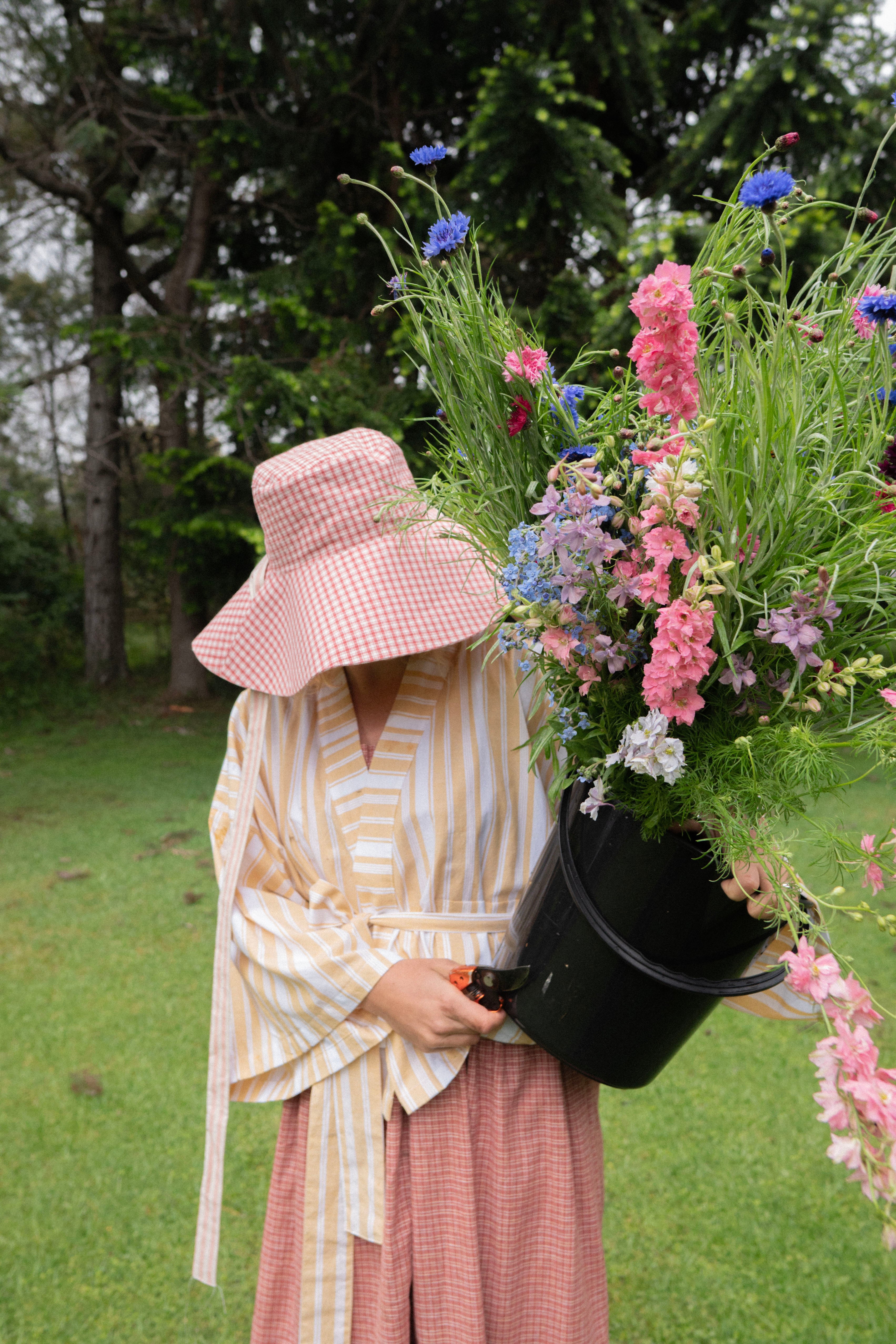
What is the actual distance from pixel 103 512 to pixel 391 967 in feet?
36.0

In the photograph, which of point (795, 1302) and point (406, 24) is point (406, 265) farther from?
point (406, 24)

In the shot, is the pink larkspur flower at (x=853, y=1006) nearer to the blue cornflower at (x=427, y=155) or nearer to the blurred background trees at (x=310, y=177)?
the blue cornflower at (x=427, y=155)

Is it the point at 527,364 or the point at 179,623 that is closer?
the point at 527,364

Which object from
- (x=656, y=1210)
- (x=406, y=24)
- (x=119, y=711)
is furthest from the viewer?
(x=119, y=711)

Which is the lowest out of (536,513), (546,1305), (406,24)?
(546,1305)

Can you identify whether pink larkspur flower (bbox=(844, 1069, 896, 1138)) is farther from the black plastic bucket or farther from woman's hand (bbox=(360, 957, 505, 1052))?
woman's hand (bbox=(360, 957, 505, 1052))

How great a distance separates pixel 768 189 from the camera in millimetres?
804

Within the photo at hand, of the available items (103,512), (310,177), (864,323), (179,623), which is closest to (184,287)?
(310,177)

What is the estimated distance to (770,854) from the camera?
2.87 feet

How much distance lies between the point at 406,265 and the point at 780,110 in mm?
6626

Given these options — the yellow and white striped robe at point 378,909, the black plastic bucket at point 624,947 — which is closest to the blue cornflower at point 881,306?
the black plastic bucket at point 624,947

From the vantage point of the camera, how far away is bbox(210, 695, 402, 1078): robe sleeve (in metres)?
1.39

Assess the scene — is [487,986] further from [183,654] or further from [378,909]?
[183,654]

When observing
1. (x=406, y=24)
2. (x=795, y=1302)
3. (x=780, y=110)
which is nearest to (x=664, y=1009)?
(x=795, y=1302)
